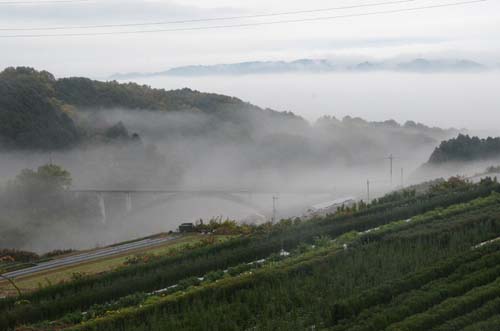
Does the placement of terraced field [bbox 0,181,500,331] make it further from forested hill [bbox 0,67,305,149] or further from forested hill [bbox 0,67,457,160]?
forested hill [bbox 0,67,457,160]

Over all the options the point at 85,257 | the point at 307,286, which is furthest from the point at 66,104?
the point at 307,286

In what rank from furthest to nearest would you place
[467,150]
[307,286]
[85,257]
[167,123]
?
[167,123], [467,150], [85,257], [307,286]

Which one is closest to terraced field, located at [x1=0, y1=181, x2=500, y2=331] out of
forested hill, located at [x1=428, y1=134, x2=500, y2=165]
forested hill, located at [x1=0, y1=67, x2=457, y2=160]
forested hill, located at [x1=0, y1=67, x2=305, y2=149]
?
forested hill, located at [x1=428, y1=134, x2=500, y2=165]

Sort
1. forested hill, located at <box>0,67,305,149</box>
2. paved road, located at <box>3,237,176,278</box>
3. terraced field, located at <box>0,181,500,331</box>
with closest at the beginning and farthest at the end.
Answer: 1. terraced field, located at <box>0,181,500,331</box>
2. paved road, located at <box>3,237,176,278</box>
3. forested hill, located at <box>0,67,305,149</box>

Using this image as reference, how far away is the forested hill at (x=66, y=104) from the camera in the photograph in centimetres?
5731

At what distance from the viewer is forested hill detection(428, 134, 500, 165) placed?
190 ft

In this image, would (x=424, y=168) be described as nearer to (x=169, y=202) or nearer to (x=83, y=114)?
(x=169, y=202)

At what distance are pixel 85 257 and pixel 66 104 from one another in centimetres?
5071

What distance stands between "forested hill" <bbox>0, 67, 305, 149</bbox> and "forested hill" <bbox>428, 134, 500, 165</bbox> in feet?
98.4

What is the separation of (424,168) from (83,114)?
35517 mm

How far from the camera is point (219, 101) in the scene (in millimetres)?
93562

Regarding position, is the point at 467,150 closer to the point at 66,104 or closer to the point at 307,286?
the point at 66,104

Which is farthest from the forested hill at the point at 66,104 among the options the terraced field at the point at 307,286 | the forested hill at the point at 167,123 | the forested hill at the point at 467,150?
the terraced field at the point at 307,286

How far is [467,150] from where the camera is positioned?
57969 mm
